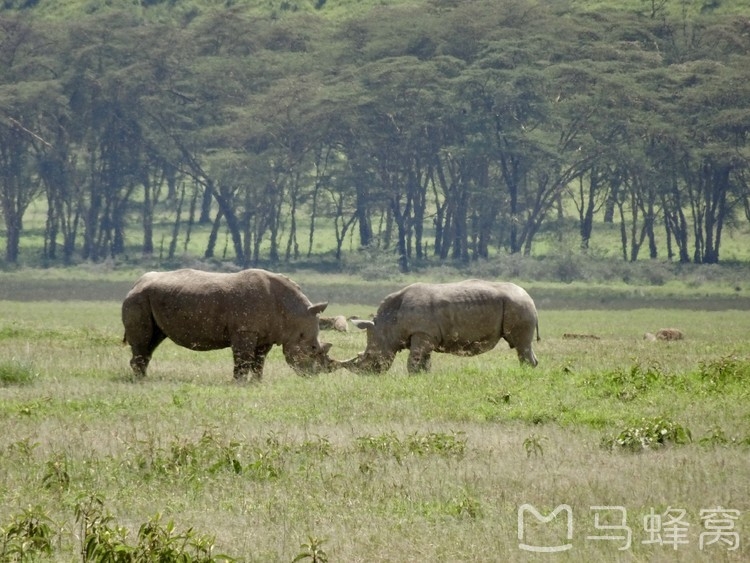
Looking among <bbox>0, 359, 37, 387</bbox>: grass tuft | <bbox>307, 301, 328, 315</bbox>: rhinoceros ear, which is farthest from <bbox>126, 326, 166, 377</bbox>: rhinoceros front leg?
<bbox>307, 301, 328, 315</bbox>: rhinoceros ear

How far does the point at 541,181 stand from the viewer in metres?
65.4

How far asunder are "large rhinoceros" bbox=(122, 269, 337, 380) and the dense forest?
142 feet

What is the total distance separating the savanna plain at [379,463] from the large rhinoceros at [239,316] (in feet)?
1.32

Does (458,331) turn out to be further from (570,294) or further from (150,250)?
(150,250)

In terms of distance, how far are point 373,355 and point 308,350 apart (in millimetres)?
866

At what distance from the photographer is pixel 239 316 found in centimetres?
1820

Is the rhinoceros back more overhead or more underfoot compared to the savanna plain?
more overhead

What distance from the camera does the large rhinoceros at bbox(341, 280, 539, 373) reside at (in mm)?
18797

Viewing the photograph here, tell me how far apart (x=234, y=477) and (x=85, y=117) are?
59141 millimetres

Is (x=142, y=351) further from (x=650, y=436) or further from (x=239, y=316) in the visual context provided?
(x=650, y=436)

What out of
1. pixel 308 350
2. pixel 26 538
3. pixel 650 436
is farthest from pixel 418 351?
pixel 26 538

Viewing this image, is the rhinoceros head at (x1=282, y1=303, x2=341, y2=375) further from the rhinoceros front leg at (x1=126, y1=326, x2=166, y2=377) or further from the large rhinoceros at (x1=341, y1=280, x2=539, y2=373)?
the rhinoceros front leg at (x1=126, y1=326, x2=166, y2=377)

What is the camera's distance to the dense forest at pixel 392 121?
6469 cm

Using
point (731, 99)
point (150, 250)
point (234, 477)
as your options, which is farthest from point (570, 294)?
point (234, 477)
